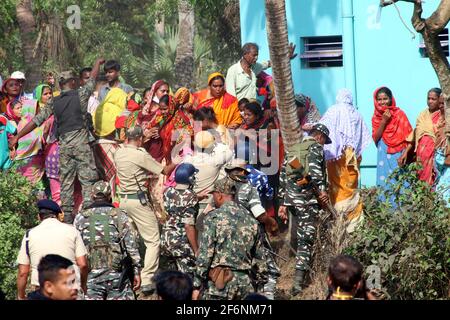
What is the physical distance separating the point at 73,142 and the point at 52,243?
3.88 meters

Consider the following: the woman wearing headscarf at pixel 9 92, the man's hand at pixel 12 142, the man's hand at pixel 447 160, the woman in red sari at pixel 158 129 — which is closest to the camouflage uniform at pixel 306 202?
the man's hand at pixel 447 160

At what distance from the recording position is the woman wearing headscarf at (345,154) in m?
12.4

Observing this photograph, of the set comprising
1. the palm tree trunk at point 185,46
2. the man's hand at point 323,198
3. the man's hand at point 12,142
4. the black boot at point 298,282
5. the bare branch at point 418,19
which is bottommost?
the black boot at point 298,282

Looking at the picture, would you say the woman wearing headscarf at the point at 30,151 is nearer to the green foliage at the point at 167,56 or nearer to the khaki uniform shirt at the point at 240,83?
the khaki uniform shirt at the point at 240,83

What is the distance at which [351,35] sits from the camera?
607 inches

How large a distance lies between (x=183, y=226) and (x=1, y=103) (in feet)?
14.5

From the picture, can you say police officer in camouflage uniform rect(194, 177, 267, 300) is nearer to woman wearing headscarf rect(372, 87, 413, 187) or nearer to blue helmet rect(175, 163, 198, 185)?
blue helmet rect(175, 163, 198, 185)

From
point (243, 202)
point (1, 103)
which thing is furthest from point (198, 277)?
point (1, 103)

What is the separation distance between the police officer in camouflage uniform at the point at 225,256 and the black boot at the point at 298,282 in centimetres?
213

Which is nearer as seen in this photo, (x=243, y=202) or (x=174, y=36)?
(x=243, y=202)

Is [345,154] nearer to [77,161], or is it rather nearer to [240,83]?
[240,83]

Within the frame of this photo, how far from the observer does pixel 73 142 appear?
1348 cm
